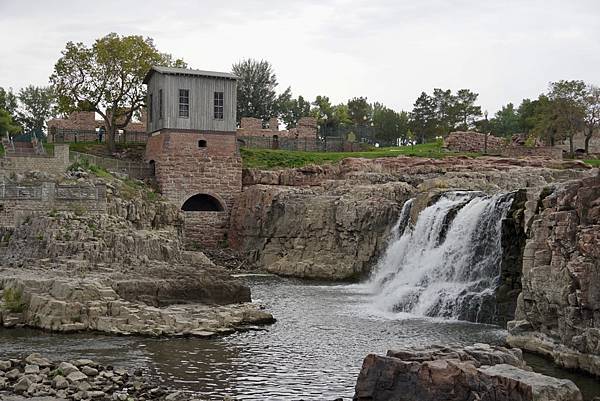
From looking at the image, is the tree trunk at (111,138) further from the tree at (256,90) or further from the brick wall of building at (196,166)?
the tree at (256,90)

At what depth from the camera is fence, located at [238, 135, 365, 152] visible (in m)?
59.3

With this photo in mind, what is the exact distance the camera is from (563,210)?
2172 centimetres

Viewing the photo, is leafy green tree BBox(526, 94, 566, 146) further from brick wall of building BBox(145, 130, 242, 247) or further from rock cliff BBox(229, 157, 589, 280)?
brick wall of building BBox(145, 130, 242, 247)

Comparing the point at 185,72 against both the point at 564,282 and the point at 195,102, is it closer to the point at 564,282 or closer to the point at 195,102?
the point at 195,102

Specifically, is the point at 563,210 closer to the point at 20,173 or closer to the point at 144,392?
the point at 144,392

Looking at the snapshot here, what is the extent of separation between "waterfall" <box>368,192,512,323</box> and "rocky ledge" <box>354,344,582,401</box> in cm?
1067

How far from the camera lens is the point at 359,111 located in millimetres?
86750

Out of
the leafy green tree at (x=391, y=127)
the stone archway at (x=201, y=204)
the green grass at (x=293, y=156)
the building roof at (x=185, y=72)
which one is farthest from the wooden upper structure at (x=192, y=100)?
the leafy green tree at (x=391, y=127)

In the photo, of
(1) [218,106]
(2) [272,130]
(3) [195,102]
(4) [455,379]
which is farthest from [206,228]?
(4) [455,379]

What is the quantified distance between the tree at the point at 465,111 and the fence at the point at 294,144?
18052mm

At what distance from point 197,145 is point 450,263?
74.1ft

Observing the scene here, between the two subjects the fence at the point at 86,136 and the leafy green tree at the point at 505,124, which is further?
the leafy green tree at the point at 505,124

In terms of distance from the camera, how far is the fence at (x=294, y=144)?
59344 millimetres

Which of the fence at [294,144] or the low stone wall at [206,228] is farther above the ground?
the fence at [294,144]
